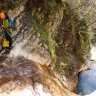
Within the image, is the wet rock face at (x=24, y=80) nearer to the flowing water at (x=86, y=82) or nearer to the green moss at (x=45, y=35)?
the green moss at (x=45, y=35)

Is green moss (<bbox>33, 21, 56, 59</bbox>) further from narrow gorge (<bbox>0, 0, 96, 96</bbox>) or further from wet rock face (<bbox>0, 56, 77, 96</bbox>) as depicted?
wet rock face (<bbox>0, 56, 77, 96</bbox>)

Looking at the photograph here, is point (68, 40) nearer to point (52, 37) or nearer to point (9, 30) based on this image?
point (52, 37)

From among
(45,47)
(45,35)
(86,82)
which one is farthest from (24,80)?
(86,82)

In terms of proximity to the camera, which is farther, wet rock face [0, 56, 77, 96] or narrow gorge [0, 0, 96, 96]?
narrow gorge [0, 0, 96, 96]

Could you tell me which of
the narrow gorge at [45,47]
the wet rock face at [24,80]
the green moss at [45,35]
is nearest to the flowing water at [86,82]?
the narrow gorge at [45,47]

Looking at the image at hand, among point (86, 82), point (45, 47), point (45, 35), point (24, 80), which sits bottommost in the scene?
point (86, 82)

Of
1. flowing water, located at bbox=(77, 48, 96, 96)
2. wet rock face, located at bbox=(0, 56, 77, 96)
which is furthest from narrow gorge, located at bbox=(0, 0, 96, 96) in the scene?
flowing water, located at bbox=(77, 48, 96, 96)

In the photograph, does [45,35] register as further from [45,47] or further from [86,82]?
[86,82]

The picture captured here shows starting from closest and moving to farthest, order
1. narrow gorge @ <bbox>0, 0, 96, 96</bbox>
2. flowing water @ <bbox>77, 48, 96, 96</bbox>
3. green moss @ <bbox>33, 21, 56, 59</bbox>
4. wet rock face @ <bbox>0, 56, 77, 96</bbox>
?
wet rock face @ <bbox>0, 56, 77, 96</bbox> → narrow gorge @ <bbox>0, 0, 96, 96</bbox> → green moss @ <bbox>33, 21, 56, 59</bbox> → flowing water @ <bbox>77, 48, 96, 96</bbox>
